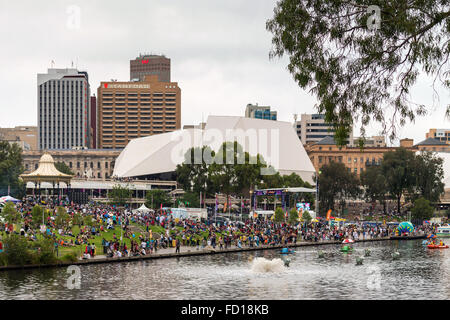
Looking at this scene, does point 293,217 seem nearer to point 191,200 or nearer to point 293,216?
point 293,216

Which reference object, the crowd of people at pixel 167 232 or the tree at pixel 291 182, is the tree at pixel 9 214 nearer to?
the crowd of people at pixel 167 232

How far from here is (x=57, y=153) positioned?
185 m

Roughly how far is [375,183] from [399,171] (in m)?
5.19

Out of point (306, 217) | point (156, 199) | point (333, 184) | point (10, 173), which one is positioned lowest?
point (306, 217)

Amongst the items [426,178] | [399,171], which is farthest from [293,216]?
[426,178]

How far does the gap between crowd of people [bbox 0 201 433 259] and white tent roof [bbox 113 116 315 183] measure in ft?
234

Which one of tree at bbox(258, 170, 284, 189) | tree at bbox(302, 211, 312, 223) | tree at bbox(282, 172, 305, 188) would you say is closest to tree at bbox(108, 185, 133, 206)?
tree at bbox(258, 170, 284, 189)

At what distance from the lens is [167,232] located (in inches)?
2409

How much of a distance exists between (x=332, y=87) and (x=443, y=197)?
387 ft

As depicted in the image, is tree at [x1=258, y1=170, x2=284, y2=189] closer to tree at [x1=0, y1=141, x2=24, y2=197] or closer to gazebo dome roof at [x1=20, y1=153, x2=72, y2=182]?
gazebo dome roof at [x1=20, y1=153, x2=72, y2=182]

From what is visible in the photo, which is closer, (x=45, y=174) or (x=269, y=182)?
(x=45, y=174)

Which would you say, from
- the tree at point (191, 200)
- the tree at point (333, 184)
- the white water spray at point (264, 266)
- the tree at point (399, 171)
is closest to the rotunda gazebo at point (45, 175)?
the tree at point (191, 200)

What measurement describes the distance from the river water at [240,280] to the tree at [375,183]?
62.7 m

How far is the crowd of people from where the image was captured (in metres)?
51.9
